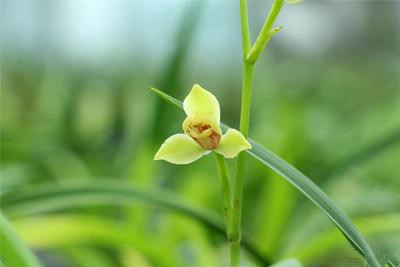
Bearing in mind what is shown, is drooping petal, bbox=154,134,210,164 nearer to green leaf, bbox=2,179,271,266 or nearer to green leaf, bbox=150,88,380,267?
green leaf, bbox=150,88,380,267

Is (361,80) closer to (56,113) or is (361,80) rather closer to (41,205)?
(56,113)

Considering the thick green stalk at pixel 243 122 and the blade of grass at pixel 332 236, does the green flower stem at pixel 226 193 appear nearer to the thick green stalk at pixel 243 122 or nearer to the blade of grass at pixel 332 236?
the thick green stalk at pixel 243 122

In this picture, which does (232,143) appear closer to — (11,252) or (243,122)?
(243,122)

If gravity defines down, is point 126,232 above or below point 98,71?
below

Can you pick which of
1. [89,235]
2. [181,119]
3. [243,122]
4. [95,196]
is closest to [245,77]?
[243,122]

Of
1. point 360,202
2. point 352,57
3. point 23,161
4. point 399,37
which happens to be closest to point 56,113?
point 23,161

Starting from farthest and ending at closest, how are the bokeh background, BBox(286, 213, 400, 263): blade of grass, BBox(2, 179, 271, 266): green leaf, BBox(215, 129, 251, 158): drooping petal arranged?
the bokeh background, BBox(286, 213, 400, 263): blade of grass, BBox(2, 179, 271, 266): green leaf, BBox(215, 129, 251, 158): drooping petal

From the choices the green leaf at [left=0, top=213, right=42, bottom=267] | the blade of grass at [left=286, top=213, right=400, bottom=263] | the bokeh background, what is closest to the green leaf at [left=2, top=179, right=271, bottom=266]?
the bokeh background
